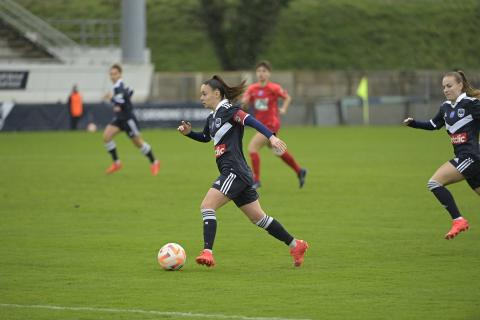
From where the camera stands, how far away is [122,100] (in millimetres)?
22859

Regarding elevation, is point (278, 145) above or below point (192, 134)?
above

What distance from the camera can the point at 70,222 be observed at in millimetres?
15297

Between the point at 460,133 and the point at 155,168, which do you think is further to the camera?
the point at 155,168

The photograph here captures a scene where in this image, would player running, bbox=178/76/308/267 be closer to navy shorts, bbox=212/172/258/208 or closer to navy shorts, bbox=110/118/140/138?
navy shorts, bbox=212/172/258/208

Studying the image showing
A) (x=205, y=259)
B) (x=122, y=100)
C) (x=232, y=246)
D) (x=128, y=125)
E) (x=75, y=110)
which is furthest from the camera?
(x=75, y=110)

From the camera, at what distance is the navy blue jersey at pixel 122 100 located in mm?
22844

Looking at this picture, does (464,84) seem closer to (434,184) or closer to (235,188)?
(434,184)

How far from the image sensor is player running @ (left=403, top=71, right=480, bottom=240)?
12.7m

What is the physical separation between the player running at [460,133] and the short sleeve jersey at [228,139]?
2.62 m

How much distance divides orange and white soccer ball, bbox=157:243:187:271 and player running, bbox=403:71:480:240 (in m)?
3.54

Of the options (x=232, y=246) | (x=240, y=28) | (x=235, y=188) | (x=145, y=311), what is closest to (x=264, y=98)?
(x=232, y=246)

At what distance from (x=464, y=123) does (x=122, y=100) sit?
37.9 feet

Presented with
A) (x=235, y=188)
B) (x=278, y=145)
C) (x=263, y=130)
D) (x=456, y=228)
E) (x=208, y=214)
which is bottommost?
(x=456, y=228)

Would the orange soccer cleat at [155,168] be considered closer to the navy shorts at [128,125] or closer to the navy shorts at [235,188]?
the navy shorts at [128,125]
